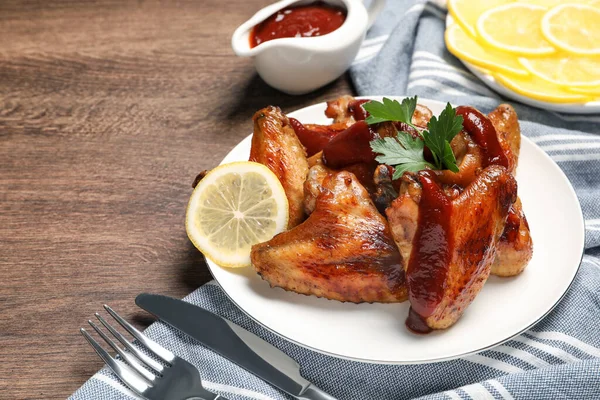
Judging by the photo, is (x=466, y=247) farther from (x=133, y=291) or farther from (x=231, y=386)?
(x=133, y=291)

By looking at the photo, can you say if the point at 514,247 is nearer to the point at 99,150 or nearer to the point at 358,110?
the point at 358,110

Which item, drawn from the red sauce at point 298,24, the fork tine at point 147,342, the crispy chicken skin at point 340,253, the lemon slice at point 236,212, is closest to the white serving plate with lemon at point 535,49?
the red sauce at point 298,24

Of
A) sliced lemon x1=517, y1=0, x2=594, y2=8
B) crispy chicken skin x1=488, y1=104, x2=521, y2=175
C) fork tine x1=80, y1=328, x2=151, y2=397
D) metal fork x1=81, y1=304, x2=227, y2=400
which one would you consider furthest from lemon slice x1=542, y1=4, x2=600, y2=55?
fork tine x1=80, y1=328, x2=151, y2=397

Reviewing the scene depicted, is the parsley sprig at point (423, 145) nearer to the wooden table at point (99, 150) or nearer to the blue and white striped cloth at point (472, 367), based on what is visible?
the blue and white striped cloth at point (472, 367)

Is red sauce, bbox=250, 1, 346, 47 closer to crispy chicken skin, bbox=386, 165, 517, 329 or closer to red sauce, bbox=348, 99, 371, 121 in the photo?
red sauce, bbox=348, 99, 371, 121

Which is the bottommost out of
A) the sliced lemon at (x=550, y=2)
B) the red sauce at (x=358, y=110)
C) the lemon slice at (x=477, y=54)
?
the lemon slice at (x=477, y=54)

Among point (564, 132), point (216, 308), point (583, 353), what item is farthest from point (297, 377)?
point (564, 132)
